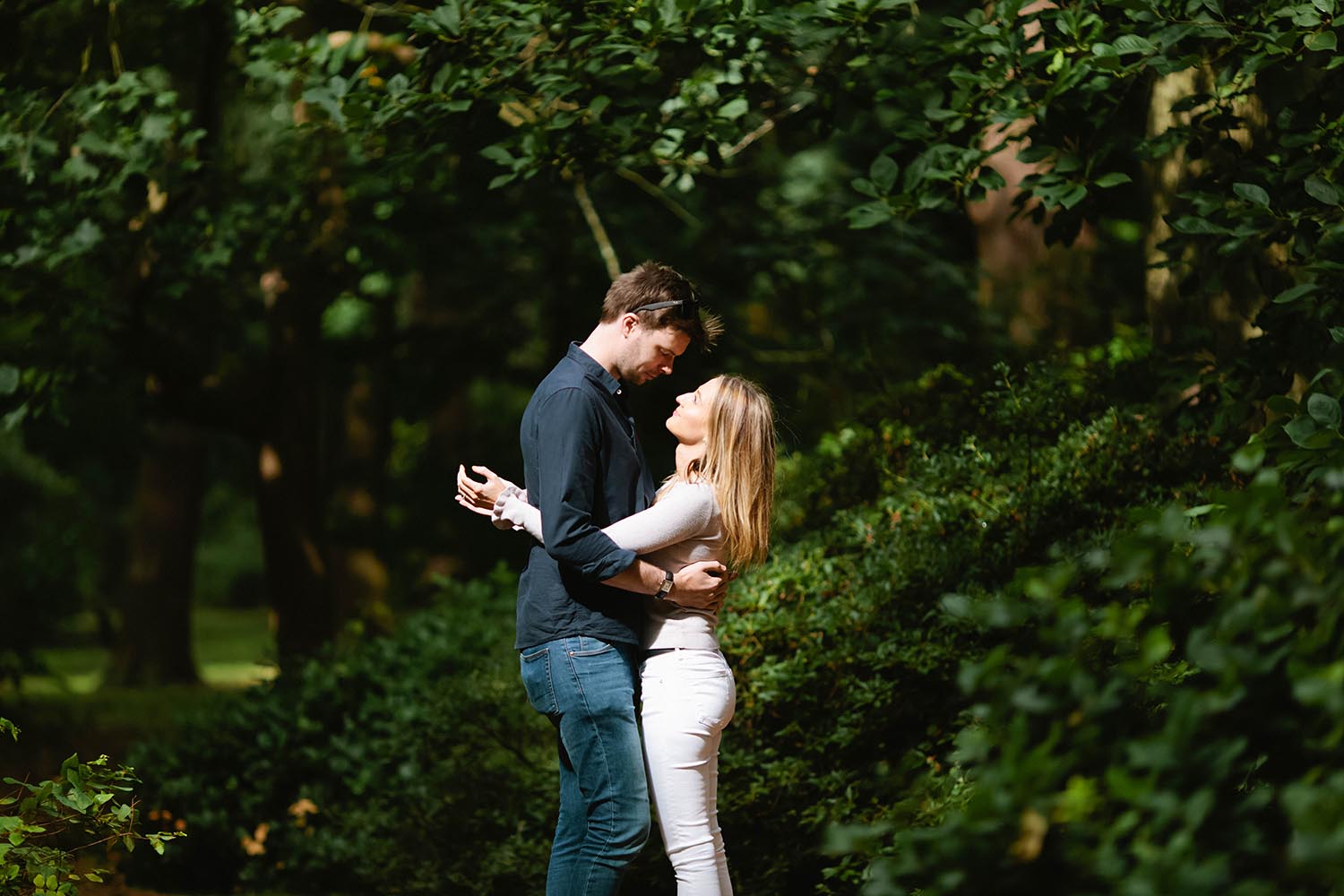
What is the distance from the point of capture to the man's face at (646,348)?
3824mm

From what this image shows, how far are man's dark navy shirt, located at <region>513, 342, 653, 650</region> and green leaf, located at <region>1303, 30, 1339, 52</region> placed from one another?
2627 mm

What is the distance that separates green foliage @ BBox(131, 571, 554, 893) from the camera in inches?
227

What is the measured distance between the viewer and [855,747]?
206 inches

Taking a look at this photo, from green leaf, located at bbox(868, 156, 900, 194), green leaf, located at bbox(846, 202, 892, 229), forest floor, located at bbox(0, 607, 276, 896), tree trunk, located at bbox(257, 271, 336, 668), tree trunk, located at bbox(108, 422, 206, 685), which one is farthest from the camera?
tree trunk, located at bbox(108, 422, 206, 685)

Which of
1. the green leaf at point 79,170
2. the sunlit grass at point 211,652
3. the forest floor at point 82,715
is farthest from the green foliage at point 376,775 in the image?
the sunlit grass at point 211,652

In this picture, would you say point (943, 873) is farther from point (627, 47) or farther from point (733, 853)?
point (627, 47)

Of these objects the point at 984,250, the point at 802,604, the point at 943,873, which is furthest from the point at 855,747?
the point at 984,250

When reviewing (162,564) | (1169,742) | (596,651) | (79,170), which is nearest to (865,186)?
(596,651)

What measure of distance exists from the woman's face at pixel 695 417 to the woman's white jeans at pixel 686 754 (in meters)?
0.68

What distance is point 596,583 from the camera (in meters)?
3.70

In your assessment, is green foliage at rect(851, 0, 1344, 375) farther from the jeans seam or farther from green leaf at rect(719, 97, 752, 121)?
the jeans seam

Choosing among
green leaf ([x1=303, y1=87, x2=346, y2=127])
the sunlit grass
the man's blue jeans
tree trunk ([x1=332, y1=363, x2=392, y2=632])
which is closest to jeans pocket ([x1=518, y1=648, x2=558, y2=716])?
the man's blue jeans

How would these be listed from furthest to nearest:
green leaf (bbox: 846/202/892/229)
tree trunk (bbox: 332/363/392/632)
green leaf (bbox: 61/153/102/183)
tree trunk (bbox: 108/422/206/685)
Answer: tree trunk (bbox: 108/422/206/685) < tree trunk (bbox: 332/363/392/632) < green leaf (bbox: 61/153/102/183) < green leaf (bbox: 846/202/892/229)

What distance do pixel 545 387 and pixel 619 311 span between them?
1.11 ft
